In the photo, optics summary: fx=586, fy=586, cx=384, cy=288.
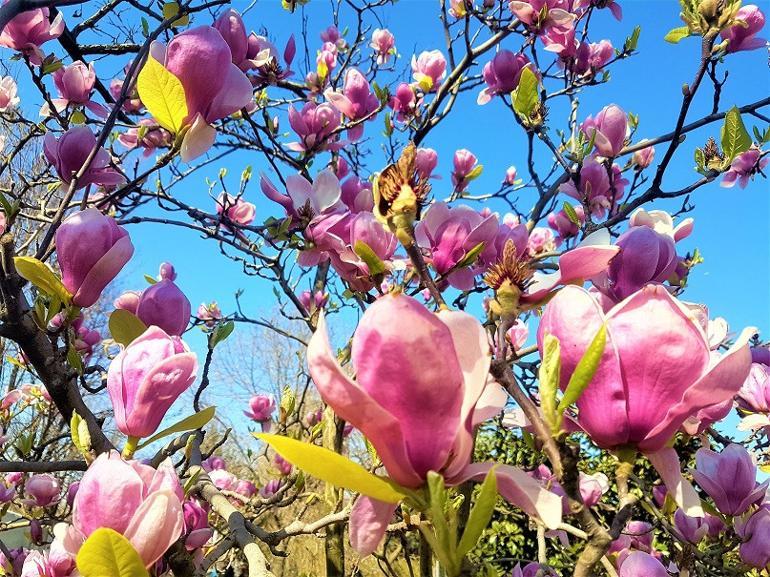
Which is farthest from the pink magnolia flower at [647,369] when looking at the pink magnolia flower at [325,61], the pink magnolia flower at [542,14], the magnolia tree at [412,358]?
→ the pink magnolia flower at [325,61]

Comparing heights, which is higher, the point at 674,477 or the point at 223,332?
the point at 223,332

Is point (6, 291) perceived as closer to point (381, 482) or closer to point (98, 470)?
point (98, 470)

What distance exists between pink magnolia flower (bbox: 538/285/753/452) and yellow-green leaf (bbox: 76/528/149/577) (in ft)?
1.38

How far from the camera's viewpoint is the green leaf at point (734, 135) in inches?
46.2

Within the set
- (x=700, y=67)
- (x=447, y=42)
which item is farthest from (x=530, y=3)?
(x=700, y=67)

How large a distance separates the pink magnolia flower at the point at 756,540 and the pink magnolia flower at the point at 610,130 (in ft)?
3.13

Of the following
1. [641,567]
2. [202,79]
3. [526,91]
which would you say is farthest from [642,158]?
[202,79]

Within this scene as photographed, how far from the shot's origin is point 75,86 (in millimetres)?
1734

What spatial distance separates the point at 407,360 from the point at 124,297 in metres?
0.81

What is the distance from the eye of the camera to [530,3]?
2020mm

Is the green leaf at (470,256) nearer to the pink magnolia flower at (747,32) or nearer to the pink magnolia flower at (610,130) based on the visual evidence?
the pink magnolia flower at (610,130)

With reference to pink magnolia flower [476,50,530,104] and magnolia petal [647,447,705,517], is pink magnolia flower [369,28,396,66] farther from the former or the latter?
magnolia petal [647,447,705,517]

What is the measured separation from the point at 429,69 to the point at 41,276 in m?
2.13

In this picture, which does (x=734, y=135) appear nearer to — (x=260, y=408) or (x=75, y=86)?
(x=75, y=86)
